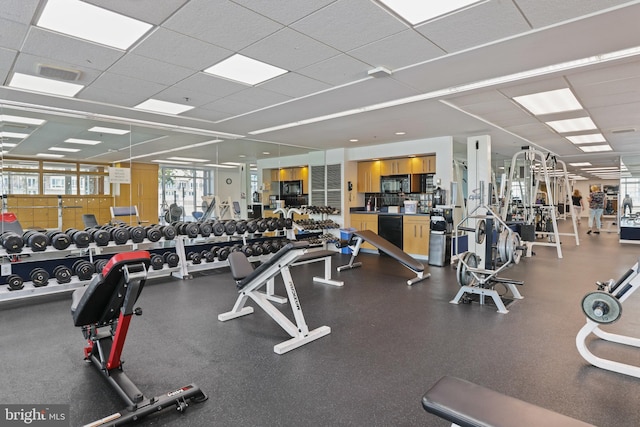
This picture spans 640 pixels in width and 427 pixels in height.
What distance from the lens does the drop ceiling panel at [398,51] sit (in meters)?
2.79

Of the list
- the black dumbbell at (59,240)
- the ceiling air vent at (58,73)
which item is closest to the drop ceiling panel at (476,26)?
the ceiling air vent at (58,73)

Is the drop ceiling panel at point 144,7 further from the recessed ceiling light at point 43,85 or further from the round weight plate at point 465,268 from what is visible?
the round weight plate at point 465,268

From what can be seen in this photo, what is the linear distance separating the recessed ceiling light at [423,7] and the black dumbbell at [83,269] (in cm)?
461

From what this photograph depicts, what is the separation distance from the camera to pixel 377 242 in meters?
5.59

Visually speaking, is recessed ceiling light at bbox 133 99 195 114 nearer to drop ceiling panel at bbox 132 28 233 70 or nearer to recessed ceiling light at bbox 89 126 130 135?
recessed ceiling light at bbox 89 126 130 135

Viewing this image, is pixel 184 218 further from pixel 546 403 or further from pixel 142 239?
pixel 546 403

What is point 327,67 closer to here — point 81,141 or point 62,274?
point 62,274

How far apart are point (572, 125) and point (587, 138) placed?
1.81 meters

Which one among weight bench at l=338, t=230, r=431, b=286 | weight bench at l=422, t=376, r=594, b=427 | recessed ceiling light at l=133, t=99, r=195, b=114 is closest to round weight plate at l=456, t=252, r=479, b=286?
weight bench at l=338, t=230, r=431, b=286

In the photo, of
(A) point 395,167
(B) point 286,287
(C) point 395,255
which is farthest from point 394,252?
(A) point 395,167

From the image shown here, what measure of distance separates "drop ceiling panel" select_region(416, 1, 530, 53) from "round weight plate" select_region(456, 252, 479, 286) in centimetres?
246

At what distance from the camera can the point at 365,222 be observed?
8406mm

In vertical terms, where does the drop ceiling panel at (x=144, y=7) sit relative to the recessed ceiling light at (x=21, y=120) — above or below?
above

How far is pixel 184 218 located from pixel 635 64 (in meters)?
6.56
